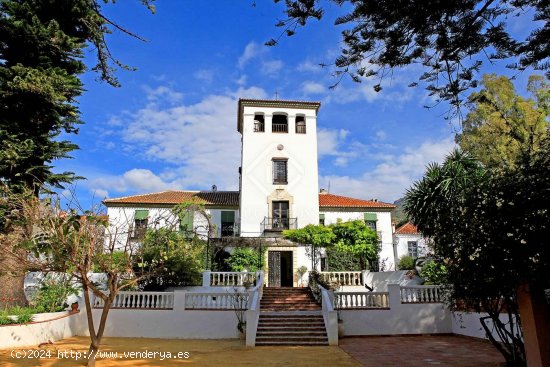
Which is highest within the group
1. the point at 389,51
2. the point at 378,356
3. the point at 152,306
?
the point at 389,51

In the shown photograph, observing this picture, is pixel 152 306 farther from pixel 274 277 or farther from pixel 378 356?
pixel 274 277

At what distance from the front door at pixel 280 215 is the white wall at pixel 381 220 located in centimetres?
347

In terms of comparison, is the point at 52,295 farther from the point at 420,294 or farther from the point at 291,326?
the point at 420,294

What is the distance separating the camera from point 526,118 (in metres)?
21.2

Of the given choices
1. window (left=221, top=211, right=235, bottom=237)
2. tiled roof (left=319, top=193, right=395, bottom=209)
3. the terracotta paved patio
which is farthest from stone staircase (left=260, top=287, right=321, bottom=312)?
tiled roof (left=319, top=193, right=395, bottom=209)

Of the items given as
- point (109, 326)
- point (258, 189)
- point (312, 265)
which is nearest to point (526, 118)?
point (312, 265)

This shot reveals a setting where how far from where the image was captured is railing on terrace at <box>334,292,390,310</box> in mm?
13469

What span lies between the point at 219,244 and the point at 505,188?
18800 millimetres

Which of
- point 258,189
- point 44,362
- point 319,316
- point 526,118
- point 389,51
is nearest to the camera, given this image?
point 389,51

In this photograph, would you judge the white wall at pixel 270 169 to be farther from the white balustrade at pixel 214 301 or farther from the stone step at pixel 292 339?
the stone step at pixel 292 339

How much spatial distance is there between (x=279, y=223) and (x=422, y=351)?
15737 mm

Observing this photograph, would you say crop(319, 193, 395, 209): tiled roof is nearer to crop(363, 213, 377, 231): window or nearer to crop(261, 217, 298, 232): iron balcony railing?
crop(363, 213, 377, 231): window

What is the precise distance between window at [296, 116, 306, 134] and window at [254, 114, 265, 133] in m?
2.56

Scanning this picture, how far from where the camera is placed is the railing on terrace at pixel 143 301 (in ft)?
44.0
